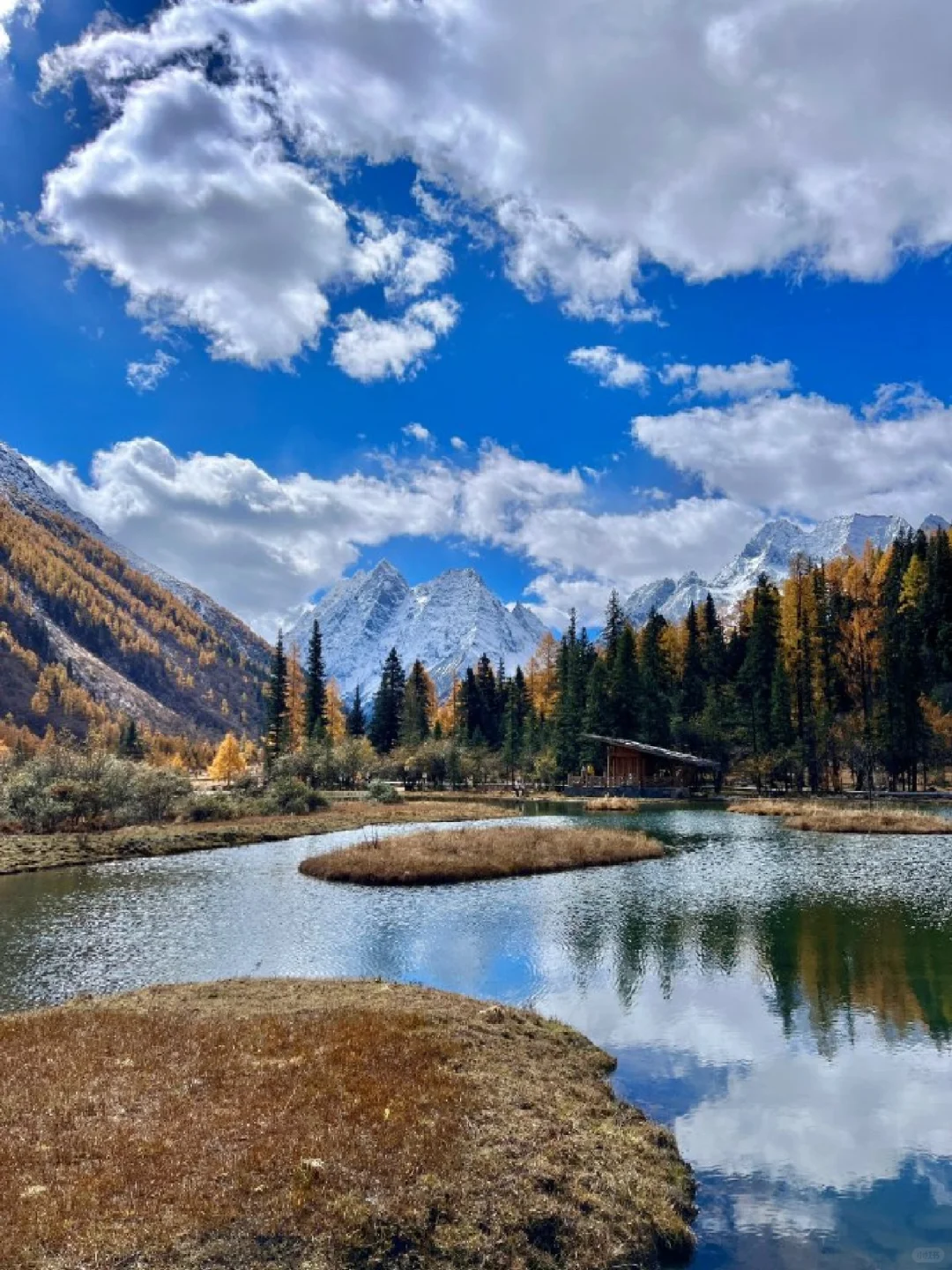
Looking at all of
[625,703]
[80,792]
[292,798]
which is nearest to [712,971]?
[80,792]

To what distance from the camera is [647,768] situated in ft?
315

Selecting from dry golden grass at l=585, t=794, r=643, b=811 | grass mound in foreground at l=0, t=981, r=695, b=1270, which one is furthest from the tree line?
grass mound in foreground at l=0, t=981, r=695, b=1270

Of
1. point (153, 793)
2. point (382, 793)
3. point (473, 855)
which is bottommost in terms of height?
point (473, 855)

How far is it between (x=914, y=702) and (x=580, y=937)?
67.8 m

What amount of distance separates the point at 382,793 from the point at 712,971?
210ft

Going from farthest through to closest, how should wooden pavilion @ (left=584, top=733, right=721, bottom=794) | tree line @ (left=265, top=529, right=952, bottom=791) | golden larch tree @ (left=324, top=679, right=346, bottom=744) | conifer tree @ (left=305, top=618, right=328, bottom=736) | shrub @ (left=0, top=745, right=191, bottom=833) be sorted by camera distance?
golden larch tree @ (left=324, top=679, right=346, bottom=744) → conifer tree @ (left=305, top=618, right=328, bottom=736) → wooden pavilion @ (left=584, top=733, right=721, bottom=794) → tree line @ (left=265, top=529, right=952, bottom=791) → shrub @ (left=0, top=745, right=191, bottom=833)

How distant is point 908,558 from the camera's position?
10206cm

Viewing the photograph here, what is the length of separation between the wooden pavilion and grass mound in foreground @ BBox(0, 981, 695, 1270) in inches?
3113

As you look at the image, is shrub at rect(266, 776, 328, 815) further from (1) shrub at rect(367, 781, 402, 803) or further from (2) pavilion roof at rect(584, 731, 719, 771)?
(2) pavilion roof at rect(584, 731, 719, 771)

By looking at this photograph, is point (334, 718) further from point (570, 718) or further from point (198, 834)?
point (198, 834)

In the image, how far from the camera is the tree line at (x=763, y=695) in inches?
3404

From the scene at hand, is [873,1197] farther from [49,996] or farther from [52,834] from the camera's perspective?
[52,834]

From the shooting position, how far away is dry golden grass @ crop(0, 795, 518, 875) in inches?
1769

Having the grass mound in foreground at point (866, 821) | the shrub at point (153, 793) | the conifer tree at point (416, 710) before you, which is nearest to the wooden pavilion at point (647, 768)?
the grass mound in foreground at point (866, 821)
